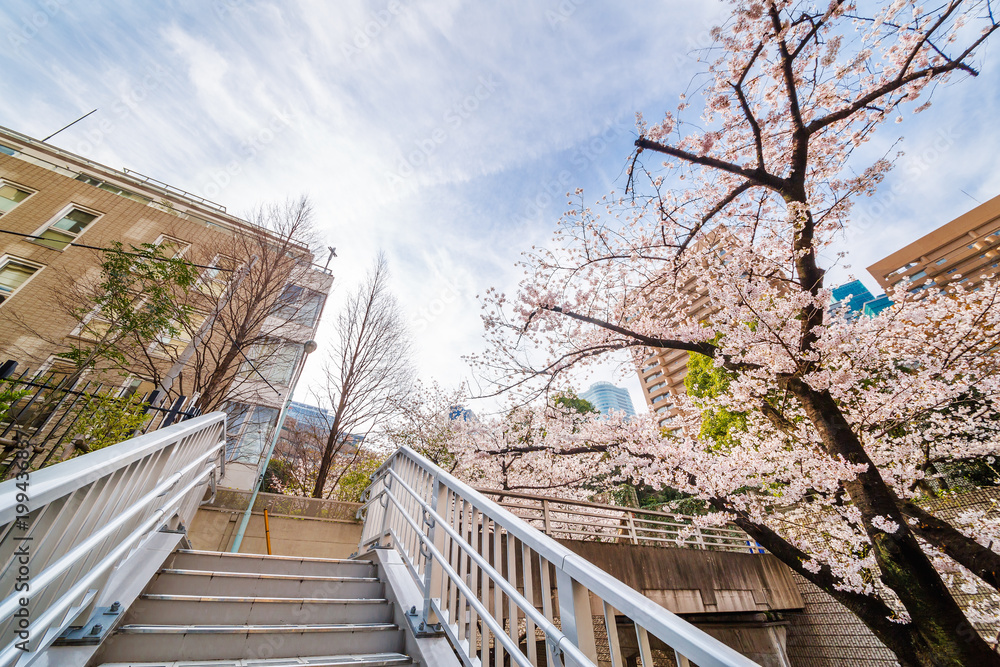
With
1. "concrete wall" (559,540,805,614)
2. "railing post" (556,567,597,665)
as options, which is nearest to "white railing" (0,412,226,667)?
"railing post" (556,567,597,665)

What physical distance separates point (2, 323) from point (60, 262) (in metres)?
2.60

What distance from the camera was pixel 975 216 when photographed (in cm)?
4006

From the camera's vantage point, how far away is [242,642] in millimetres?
2346

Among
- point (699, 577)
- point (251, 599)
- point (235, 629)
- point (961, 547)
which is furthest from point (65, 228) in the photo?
point (961, 547)

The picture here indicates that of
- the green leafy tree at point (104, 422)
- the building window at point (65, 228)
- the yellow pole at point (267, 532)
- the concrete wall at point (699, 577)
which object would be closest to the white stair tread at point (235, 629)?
the green leafy tree at point (104, 422)

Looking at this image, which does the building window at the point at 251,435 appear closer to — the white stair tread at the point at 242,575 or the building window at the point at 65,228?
the building window at the point at 65,228

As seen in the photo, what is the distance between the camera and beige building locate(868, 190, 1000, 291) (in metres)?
39.2

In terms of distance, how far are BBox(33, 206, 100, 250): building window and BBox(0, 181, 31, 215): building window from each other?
1.37 metres

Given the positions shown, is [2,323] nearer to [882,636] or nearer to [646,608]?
[646,608]

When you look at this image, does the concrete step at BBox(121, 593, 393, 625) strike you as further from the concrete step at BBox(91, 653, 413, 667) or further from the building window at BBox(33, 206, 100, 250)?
the building window at BBox(33, 206, 100, 250)

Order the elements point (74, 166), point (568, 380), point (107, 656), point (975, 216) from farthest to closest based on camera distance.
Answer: point (975, 216)
point (74, 166)
point (568, 380)
point (107, 656)

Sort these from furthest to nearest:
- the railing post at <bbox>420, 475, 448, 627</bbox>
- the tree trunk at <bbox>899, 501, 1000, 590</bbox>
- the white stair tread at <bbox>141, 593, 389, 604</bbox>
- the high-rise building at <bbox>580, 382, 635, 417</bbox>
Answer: the high-rise building at <bbox>580, 382, 635, 417</bbox>
the tree trunk at <bbox>899, 501, 1000, 590</bbox>
the railing post at <bbox>420, 475, 448, 627</bbox>
the white stair tread at <bbox>141, 593, 389, 604</bbox>

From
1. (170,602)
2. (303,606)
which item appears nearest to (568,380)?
(303,606)

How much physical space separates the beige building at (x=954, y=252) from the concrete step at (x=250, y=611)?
182 feet
